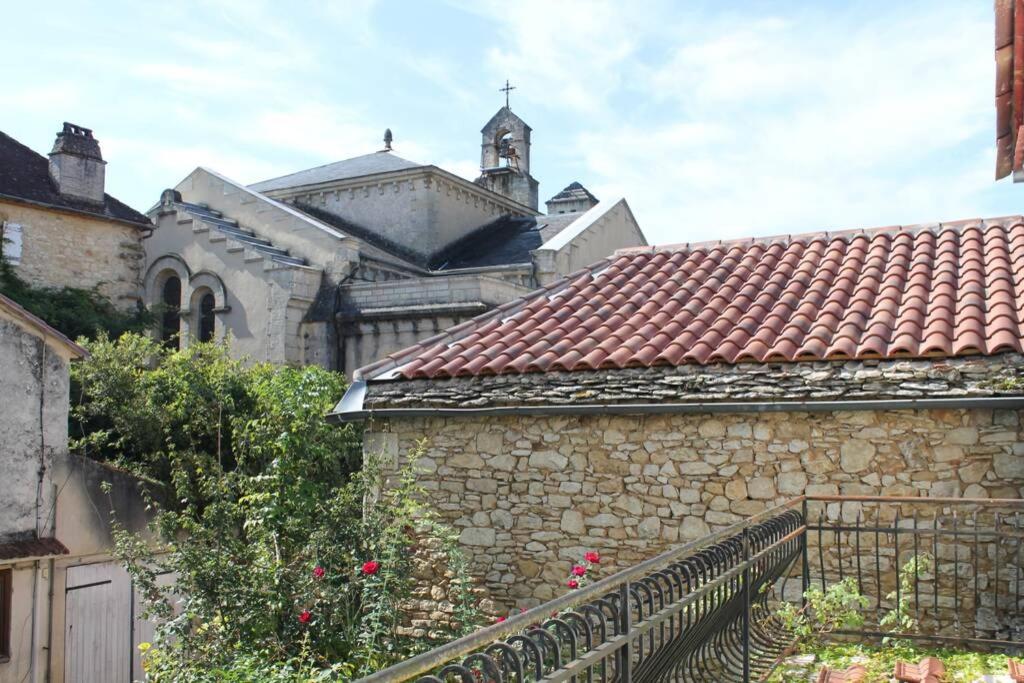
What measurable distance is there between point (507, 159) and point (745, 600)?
26750 millimetres

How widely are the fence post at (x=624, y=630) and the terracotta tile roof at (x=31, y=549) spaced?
335 inches

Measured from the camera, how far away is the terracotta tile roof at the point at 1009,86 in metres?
6.83

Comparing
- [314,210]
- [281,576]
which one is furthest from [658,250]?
[314,210]

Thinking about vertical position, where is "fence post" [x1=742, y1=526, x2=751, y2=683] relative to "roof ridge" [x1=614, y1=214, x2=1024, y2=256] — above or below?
below

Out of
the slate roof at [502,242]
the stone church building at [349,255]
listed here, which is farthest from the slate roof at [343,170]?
the slate roof at [502,242]

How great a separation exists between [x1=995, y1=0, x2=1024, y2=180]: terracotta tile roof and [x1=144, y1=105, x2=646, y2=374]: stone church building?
11.6 metres

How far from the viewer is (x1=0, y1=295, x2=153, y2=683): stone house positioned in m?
10.3

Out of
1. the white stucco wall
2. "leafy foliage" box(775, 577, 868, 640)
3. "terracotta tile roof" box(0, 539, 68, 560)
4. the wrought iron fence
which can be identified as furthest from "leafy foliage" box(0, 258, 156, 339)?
"leafy foliage" box(775, 577, 868, 640)

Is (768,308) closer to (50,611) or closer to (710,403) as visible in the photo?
(710,403)

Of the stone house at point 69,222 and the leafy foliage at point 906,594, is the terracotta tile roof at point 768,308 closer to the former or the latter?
the leafy foliage at point 906,594

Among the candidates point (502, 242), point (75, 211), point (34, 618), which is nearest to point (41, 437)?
point (34, 618)

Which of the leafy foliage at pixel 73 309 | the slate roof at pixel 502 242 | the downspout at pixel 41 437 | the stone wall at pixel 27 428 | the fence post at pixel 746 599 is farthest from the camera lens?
the slate roof at pixel 502 242

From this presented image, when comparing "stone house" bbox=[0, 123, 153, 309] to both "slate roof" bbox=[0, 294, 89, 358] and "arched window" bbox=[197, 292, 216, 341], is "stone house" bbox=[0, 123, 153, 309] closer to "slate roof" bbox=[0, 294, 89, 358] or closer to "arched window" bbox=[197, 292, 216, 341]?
"arched window" bbox=[197, 292, 216, 341]

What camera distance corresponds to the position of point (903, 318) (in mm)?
8523
